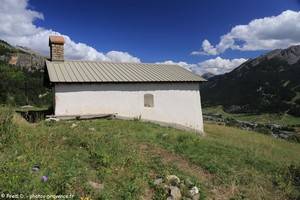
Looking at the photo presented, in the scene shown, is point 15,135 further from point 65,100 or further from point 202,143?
point 65,100

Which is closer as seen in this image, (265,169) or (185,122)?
(265,169)

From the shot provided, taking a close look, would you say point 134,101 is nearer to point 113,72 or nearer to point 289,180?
point 113,72

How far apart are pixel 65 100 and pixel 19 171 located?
13.8 meters

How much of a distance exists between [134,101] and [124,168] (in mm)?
13772

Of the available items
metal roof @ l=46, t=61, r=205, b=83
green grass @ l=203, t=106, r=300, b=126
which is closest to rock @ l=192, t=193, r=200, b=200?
metal roof @ l=46, t=61, r=205, b=83

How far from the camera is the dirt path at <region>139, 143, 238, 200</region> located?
8878 mm

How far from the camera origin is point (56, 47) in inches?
924

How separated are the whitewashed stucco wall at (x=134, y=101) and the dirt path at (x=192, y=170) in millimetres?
9733

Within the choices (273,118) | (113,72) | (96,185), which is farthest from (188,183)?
(273,118)

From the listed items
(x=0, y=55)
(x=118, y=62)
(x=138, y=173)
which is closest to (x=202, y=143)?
(x=138, y=173)

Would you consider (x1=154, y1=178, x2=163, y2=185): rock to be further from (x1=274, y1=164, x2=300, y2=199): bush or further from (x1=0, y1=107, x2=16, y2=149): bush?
(x1=0, y1=107, x2=16, y2=149): bush

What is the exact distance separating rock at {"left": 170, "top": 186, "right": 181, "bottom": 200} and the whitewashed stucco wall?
13765 mm

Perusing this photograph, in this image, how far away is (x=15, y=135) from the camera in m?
9.72

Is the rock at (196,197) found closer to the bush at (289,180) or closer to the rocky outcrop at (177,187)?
the rocky outcrop at (177,187)
